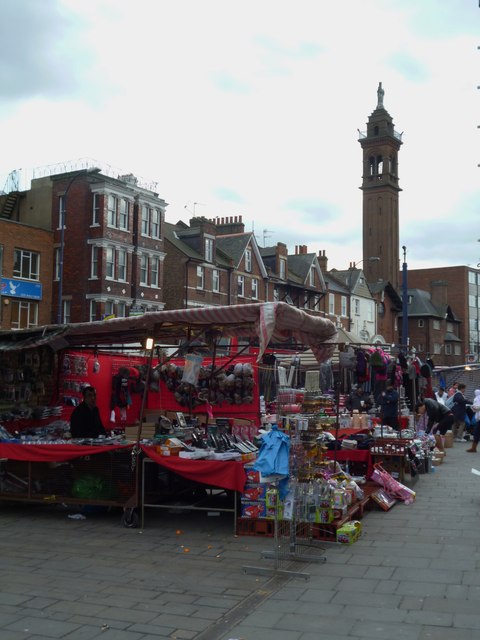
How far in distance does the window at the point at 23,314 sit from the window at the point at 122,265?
5.16 metres

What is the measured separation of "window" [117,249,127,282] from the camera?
39812 millimetres

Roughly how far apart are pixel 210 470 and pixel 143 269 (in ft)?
110

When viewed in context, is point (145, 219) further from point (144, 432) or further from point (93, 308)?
point (144, 432)

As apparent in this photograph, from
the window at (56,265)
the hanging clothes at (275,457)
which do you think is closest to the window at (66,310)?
the window at (56,265)

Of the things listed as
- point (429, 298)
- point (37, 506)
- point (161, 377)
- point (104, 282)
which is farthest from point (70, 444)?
point (429, 298)

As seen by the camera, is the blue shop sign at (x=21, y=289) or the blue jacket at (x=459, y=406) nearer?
the blue jacket at (x=459, y=406)

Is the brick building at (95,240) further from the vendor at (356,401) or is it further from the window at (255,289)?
the vendor at (356,401)

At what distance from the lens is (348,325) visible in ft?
203

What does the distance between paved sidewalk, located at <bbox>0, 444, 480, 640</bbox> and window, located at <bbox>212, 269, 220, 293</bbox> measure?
36.6 metres

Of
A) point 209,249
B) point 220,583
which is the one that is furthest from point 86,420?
point 209,249

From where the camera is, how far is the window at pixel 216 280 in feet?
151

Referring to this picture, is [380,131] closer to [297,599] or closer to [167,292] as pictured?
[167,292]

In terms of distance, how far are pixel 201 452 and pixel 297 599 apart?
136 inches

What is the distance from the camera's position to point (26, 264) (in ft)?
123
